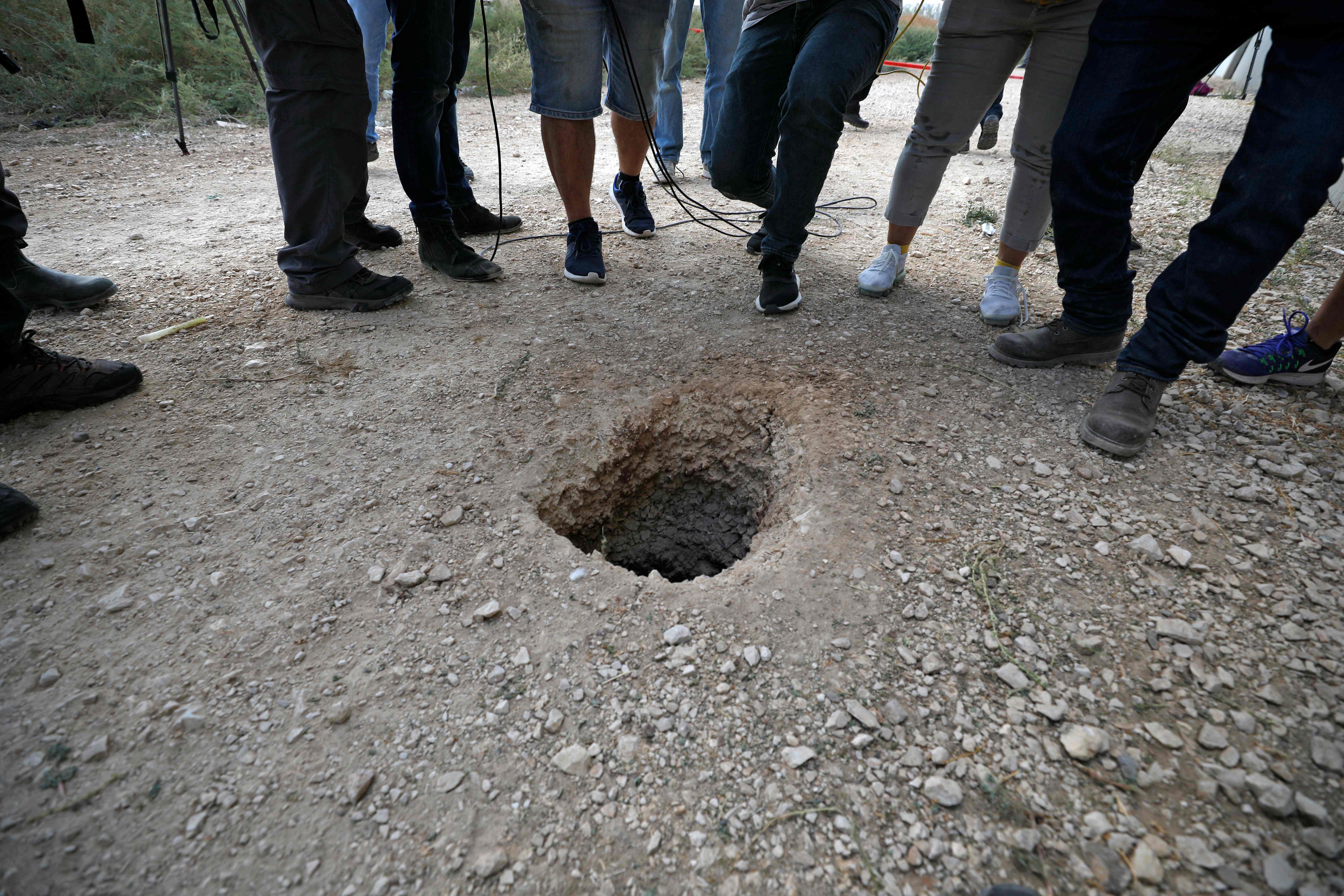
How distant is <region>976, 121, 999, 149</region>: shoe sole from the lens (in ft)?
18.4

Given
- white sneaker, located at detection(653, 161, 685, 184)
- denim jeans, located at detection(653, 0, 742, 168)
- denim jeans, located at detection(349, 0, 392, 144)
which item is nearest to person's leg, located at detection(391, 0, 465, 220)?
denim jeans, located at detection(349, 0, 392, 144)

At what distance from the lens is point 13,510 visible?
1641 mm

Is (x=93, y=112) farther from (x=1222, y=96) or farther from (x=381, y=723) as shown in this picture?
(x=1222, y=96)

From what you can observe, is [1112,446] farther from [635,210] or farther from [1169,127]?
[635,210]

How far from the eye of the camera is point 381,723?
1299 mm

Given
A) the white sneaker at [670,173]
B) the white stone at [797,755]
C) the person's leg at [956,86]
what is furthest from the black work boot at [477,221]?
the white stone at [797,755]

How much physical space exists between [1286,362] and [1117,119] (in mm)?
1101

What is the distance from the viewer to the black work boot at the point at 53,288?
102 inches

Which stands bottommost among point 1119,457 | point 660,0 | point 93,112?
point 1119,457

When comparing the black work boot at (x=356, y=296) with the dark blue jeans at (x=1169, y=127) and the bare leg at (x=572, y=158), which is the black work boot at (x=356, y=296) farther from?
the dark blue jeans at (x=1169, y=127)

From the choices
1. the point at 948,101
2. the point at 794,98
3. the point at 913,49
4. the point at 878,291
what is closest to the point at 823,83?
the point at 794,98

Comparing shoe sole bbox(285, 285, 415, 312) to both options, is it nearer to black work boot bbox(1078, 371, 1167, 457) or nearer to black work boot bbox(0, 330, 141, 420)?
black work boot bbox(0, 330, 141, 420)

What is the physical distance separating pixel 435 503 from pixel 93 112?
21.7 ft

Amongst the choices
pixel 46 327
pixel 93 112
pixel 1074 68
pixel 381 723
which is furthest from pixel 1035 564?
pixel 93 112
